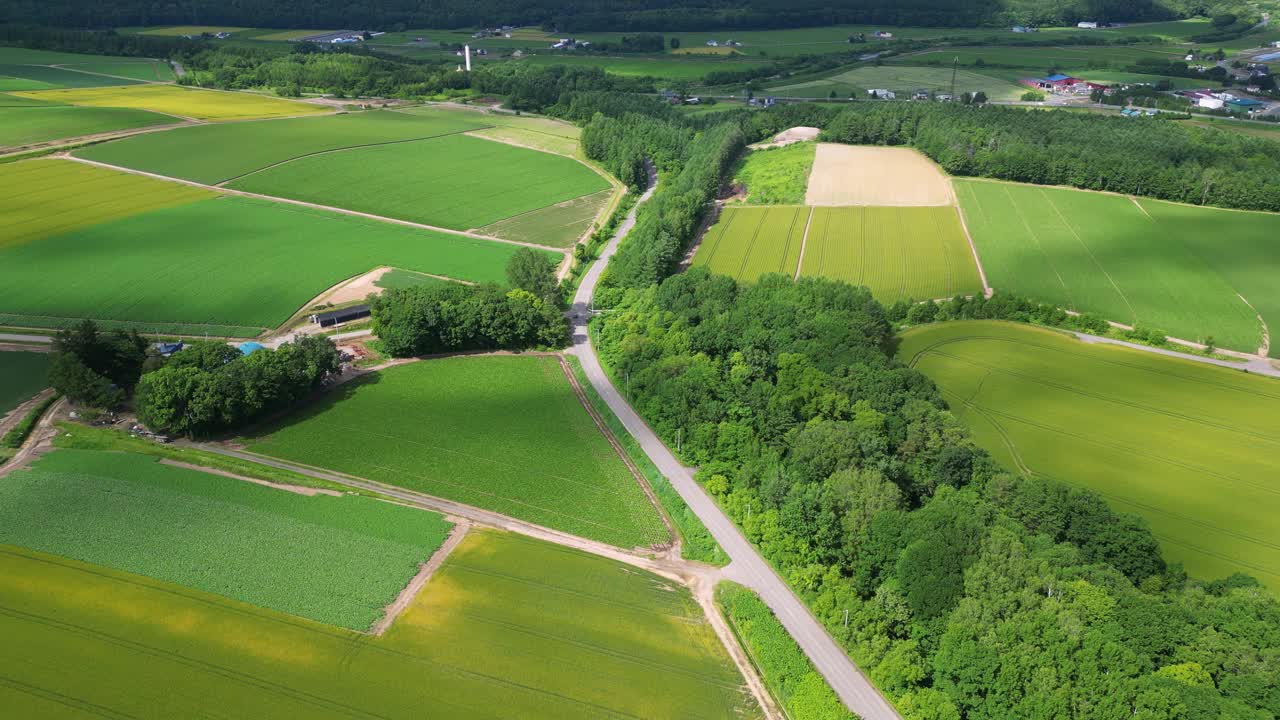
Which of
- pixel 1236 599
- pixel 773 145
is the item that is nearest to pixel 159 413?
pixel 1236 599

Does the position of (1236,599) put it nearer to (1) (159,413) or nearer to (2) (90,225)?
(1) (159,413)

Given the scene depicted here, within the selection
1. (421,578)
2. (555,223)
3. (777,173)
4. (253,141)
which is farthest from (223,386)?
(253,141)

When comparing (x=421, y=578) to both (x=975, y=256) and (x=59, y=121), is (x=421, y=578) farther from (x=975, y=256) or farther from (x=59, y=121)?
(x=59, y=121)

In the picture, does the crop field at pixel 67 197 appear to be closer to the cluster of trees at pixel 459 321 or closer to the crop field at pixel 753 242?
the cluster of trees at pixel 459 321

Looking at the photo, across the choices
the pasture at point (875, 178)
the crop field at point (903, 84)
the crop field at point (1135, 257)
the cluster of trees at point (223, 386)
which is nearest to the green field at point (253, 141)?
the cluster of trees at point (223, 386)

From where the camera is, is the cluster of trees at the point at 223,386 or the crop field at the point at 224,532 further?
the cluster of trees at the point at 223,386

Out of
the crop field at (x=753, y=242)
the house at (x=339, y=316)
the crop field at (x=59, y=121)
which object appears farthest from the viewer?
the crop field at (x=59, y=121)

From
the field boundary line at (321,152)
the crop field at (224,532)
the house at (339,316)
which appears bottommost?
the crop field at (224,532)
